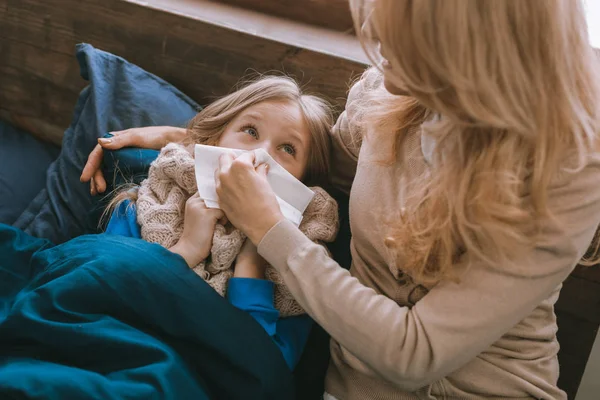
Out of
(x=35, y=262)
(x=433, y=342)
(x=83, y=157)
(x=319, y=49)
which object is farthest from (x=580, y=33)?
(x=83, y=157)

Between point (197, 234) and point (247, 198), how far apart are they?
0.47ft

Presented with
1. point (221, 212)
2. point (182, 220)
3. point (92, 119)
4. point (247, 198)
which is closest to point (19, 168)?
point (92, 119)

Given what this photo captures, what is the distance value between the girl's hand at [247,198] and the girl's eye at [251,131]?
0.14 m

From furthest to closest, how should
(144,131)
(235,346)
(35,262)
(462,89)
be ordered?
1. (144,131)
2. (35,262)
3. (235,346)
4. (462,89)

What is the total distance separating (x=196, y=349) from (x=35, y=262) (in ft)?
1.24

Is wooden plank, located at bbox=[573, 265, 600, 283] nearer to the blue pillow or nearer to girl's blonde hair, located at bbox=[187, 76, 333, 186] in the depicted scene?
girl's blonde hair, located at bbox=[187, 76, 333, 186]

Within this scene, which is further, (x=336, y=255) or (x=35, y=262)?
(x=336, y=255)

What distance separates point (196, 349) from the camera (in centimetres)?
97

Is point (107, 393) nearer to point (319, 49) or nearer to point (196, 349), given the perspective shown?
point (196, 349)

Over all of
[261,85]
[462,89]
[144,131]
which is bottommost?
[144,131]

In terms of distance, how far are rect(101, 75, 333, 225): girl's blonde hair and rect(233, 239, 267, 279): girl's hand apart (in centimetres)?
23

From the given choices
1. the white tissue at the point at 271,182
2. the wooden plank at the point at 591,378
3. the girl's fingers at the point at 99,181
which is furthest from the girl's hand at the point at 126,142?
the wooden plank at the point at 591,378

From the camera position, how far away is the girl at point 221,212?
1066 mm

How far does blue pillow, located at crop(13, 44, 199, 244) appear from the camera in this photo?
139 cm
